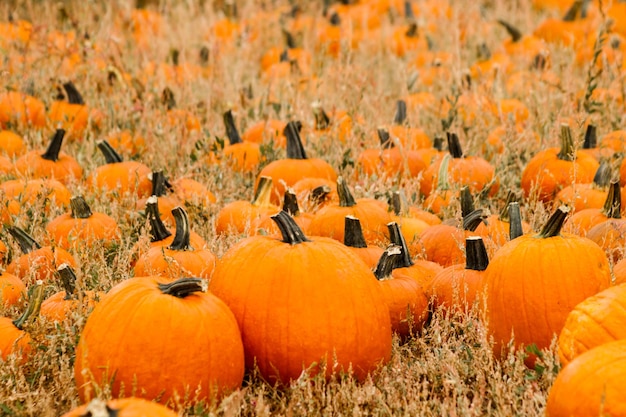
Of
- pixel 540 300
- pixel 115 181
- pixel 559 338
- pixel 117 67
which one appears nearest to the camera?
pixel 559 338

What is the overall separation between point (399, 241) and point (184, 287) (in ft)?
3.93

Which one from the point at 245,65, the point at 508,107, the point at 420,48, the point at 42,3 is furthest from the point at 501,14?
the point at 42,3

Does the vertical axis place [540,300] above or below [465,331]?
above

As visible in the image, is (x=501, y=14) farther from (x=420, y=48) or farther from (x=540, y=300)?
(x=540, y=300)

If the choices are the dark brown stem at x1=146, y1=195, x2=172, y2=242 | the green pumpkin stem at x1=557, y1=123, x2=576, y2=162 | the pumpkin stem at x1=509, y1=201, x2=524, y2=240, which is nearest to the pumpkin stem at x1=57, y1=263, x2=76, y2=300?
the dark brown stem at x1=146, y1=195, x2=172, y2=242

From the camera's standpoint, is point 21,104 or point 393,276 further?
point 21,104

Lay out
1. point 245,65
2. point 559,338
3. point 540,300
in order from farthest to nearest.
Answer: point 245,65, point 540,300, point 559,338

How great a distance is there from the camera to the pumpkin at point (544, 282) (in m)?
2.93

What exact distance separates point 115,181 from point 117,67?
2205 mm

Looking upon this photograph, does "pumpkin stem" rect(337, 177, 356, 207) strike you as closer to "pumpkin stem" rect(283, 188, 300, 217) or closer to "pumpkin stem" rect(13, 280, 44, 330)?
"pumpkin stem" rect(283, 188, 300, 217)

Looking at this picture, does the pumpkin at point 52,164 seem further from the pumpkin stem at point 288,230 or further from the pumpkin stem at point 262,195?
the pumpkin stem at point 288,230

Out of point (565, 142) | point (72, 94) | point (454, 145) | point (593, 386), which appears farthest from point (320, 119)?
point (593, 386)

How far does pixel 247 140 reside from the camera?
6312mm

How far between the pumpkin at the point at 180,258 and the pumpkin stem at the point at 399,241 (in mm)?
777
